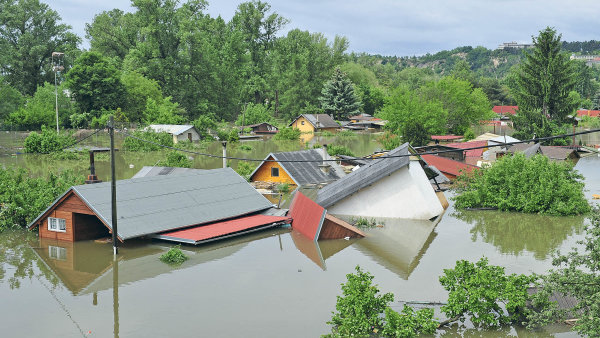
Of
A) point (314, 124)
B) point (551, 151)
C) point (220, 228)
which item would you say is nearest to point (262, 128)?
point (314, 124)

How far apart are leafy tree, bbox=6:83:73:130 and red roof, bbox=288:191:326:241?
50756mm

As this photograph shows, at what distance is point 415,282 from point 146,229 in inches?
439

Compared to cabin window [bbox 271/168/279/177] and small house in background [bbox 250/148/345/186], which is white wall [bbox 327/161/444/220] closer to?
small house in background [bbox 250/148/345/186]

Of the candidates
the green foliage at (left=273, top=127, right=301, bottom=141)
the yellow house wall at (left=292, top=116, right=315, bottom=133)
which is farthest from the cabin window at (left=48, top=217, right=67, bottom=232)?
the yellow house wall at (left=292, top=116, right=315, bottom=133)

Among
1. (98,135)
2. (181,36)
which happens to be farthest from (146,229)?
(181,36)

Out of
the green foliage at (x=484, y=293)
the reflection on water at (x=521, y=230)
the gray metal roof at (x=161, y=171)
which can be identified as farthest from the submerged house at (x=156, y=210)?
the green foliage at (x=484, y=293)

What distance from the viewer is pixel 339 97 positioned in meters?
105

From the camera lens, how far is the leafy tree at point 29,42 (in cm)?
8412

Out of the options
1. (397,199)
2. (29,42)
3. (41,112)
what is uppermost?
(29,42)

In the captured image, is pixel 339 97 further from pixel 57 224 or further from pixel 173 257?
pixel 173 257

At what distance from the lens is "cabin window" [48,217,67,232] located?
25542mm

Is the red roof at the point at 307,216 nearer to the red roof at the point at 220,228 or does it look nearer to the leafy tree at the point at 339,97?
the red roof at the point at 220,228

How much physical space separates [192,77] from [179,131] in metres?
26.7

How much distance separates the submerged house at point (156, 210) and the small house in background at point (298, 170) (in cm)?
808
